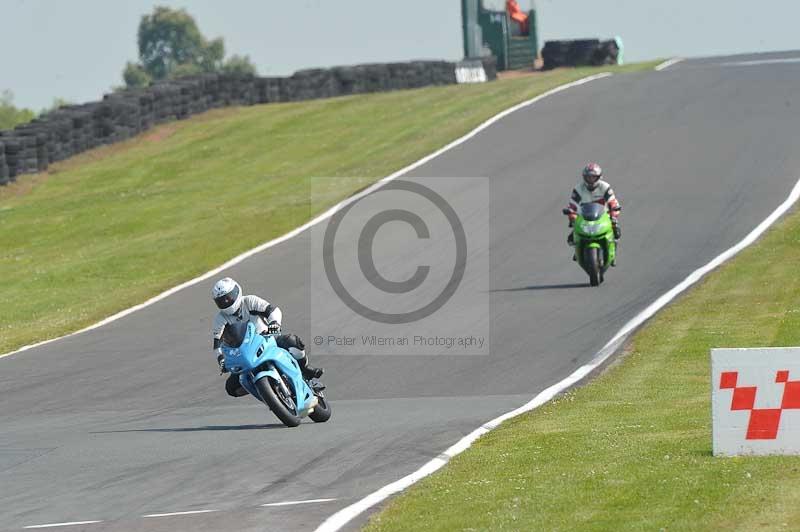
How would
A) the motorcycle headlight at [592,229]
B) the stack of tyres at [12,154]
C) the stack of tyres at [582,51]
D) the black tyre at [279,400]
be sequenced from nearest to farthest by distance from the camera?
1. the black tyre at [279,400]
2. the motorcycle headlight at [592,229]
3. the stack of tyres at [12,154]
4. the stack of tyres at [582,51]

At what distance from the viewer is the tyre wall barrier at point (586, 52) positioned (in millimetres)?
54750

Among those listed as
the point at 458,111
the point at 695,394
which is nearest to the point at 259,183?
the point at 458,111

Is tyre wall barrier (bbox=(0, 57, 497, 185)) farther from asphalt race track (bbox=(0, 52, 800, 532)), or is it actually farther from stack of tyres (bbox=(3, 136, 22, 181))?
asphalt race track (bbox=(0, 52, 800, 532))

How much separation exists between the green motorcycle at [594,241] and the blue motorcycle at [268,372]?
9.21 m

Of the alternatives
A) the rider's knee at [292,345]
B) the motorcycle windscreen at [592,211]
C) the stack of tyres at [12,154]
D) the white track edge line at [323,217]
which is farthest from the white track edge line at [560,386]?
the stack of tyres at [12,154]

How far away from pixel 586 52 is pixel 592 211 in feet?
108

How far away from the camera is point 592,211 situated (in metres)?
23.0

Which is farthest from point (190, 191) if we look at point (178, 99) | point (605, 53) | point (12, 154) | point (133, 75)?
point (133, 75)

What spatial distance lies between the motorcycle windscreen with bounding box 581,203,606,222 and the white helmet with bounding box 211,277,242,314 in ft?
33.0

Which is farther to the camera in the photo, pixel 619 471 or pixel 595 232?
pixel 595 232

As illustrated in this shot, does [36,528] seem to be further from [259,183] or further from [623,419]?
[259,183]

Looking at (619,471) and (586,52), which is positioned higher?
(586,52)

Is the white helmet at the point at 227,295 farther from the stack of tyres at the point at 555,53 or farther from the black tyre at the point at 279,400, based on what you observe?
the stack of tyres at the point at 555,53

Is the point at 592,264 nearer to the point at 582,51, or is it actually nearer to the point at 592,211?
the point at 592,211
